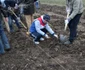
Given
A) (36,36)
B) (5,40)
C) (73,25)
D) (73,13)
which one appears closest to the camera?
A: (5,40)

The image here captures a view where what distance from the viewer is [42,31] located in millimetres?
9164

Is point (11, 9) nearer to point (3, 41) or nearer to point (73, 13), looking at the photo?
point (3, 41)

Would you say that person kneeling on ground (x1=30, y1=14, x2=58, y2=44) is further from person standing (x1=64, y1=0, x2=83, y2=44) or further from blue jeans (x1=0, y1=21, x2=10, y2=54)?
blue jeans (x1=0, y1=21, x2=10, y2=54)

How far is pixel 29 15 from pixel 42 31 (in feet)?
3.86

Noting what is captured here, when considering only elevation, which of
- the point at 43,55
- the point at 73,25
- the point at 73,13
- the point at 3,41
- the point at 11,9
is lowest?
the point at 43,55

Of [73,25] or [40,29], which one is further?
[40,29]

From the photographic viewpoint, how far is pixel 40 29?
9.04m

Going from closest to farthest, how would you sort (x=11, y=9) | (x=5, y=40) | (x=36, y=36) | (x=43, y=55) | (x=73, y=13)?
(x=43, y=55) → (x=5, y=40) → (x=73, y=13) → (x=36, y=36) → (x=11, y=9)

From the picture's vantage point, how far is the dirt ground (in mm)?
7160

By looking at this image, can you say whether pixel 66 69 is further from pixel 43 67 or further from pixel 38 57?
pixel 38 57

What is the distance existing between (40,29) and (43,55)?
1.28 meters

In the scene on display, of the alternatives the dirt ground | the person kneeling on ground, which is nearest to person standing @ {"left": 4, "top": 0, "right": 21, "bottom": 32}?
the dirt ground

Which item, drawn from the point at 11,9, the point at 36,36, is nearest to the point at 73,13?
the point at 36,36

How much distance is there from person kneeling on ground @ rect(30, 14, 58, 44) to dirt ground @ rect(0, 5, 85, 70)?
0.69 feet
